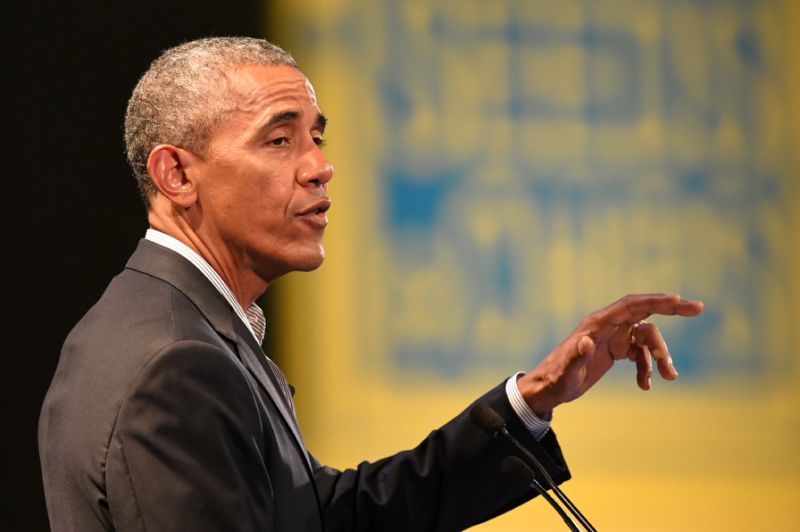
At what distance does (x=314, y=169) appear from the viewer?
1753 millimetres

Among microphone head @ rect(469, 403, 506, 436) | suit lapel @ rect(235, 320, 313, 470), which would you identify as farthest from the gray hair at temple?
microphone head @ rect(469, 403, 506, 436)

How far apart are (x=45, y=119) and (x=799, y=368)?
215 centimetres

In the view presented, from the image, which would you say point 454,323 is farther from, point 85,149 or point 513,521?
point 85,149

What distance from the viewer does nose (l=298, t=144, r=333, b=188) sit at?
1748mm

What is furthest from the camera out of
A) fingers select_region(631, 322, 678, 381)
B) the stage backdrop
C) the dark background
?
the stage backdrop

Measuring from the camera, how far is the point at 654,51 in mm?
3150

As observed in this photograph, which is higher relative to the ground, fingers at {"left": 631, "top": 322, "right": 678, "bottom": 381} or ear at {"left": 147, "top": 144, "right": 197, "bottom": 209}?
ear at {"left": 147, "top": 144, "right": 197, "bottom": 209}

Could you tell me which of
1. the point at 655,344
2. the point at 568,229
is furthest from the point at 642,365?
the point at 568,229

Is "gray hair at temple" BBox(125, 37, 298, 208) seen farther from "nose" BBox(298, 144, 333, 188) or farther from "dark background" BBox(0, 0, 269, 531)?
"dark background" BBox(0, 0, 269, 531)

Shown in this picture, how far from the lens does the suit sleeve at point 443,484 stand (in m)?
1.87

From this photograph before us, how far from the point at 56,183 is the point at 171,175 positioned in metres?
1.25

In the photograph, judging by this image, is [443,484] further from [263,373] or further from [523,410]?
[263,373]

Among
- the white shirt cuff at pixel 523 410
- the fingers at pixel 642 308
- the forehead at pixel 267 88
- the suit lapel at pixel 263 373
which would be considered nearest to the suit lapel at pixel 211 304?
the suit lapel at pixel 263 373

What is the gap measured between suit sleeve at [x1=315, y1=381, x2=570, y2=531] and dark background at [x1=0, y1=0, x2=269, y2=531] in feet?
3.71
